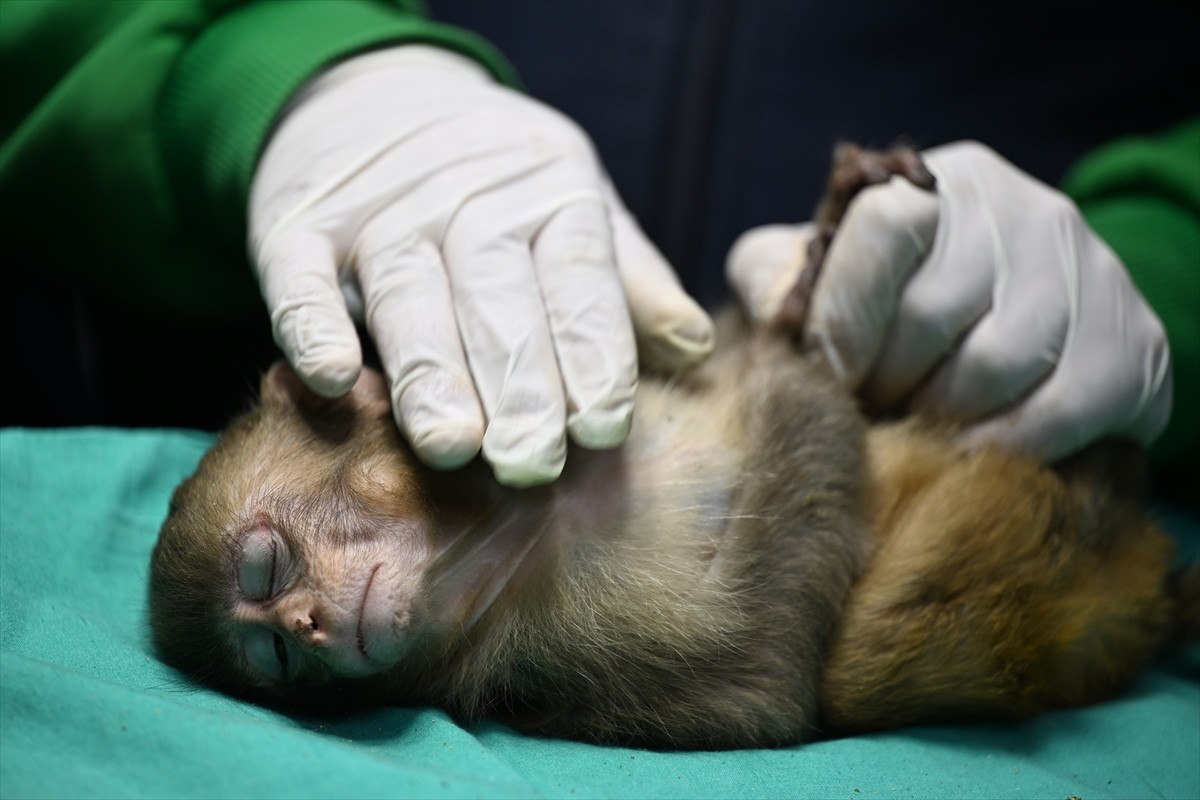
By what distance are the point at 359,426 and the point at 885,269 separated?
52.2 inches

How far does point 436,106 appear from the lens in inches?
99.6

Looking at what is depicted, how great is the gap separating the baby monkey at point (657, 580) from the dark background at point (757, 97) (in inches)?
51.2

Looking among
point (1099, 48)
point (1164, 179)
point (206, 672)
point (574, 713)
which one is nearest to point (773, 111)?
point (1099, 48)

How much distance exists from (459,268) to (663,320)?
0.52 metres

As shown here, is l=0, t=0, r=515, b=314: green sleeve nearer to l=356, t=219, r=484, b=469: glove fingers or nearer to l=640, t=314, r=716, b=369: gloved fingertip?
l=356, t=219, r=484, b=469: glove fingers

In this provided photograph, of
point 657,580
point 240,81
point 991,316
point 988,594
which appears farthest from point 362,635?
point 991,316

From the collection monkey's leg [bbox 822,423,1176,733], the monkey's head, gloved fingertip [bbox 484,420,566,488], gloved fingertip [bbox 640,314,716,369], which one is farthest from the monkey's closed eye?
monkey's leg [bbox 822,423,1176,733]

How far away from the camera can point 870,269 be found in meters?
2.43

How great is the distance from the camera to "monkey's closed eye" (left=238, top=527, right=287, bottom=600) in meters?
1.98

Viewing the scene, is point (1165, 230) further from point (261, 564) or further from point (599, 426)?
point (261, 564)

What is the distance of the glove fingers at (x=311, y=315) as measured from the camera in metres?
1.97

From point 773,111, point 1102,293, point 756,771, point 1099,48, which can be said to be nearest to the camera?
point 756,771

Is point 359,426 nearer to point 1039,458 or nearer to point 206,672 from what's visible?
point 206,672

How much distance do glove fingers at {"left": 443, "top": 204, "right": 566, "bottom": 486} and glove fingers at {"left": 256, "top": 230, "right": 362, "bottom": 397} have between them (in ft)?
0.84
